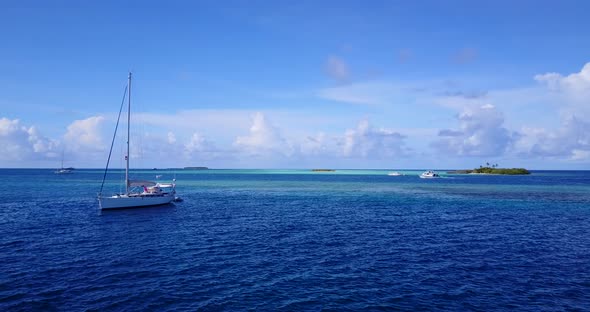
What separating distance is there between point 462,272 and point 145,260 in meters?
23.9

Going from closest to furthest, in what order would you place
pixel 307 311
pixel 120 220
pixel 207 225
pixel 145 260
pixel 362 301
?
pixel 307 311
pixel 362 301
pixel 145 260
pixel 207 225
pixel 120 220

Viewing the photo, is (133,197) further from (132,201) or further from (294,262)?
(294,262)

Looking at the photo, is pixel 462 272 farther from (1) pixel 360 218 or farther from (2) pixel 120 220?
(2) pixel 120 220

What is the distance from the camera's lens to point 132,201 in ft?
191

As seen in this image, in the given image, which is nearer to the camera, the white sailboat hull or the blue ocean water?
the blue ocean water

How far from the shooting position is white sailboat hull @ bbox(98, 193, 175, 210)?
55281 millimetres

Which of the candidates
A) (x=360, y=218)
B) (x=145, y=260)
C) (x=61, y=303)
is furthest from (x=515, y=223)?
(x=61, y=303)

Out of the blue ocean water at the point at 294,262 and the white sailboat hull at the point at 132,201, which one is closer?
the blue ocean water at the point at 294,262

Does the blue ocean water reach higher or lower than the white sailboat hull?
lower

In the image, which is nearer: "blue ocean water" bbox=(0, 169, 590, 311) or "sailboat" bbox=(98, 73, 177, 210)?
"blue ocean water" bbox=(0, 169, 590, 311)

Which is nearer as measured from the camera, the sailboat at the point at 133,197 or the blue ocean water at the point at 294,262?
the blue ocean water at the point at 294,262

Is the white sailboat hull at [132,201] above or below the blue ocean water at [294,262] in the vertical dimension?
above

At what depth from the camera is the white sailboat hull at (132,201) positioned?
55281mm

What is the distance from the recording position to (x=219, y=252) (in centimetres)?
3098
